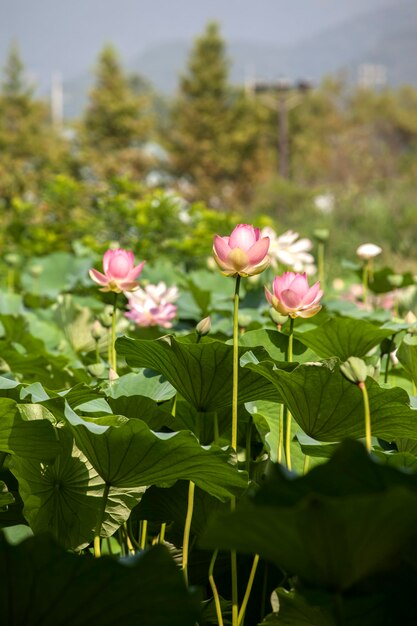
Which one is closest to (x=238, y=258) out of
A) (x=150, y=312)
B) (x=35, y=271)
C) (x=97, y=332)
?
(x=97, y=332)

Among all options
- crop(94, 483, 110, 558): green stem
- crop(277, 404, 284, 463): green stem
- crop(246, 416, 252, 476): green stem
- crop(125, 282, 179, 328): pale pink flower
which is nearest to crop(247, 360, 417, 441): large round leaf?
crop(277, 404, 284, 463): green stem

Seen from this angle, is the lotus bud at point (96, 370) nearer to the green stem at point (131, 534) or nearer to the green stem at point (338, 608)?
the green stem at point (131, 534)

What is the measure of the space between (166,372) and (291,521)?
62 centimetres

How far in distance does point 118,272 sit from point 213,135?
29.4 metres

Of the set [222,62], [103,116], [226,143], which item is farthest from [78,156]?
[222,62]

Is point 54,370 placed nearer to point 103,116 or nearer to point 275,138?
point 103,116

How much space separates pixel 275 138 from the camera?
3512cm

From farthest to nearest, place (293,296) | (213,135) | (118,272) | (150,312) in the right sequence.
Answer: (213,135), (150,312), (118,272), (293,296)

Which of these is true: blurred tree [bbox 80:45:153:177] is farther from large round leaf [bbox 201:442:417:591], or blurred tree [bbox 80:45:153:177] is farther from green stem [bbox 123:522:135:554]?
large round leaf [bbox 201:442:417:591]

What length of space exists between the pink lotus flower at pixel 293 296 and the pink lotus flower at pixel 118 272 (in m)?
0.30

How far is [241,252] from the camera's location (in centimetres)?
113

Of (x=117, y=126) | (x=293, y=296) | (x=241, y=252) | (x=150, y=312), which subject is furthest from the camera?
(x=117, y=126)

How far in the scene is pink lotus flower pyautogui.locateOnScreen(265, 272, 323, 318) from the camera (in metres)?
1.24

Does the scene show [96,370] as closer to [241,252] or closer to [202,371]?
[202,371]
